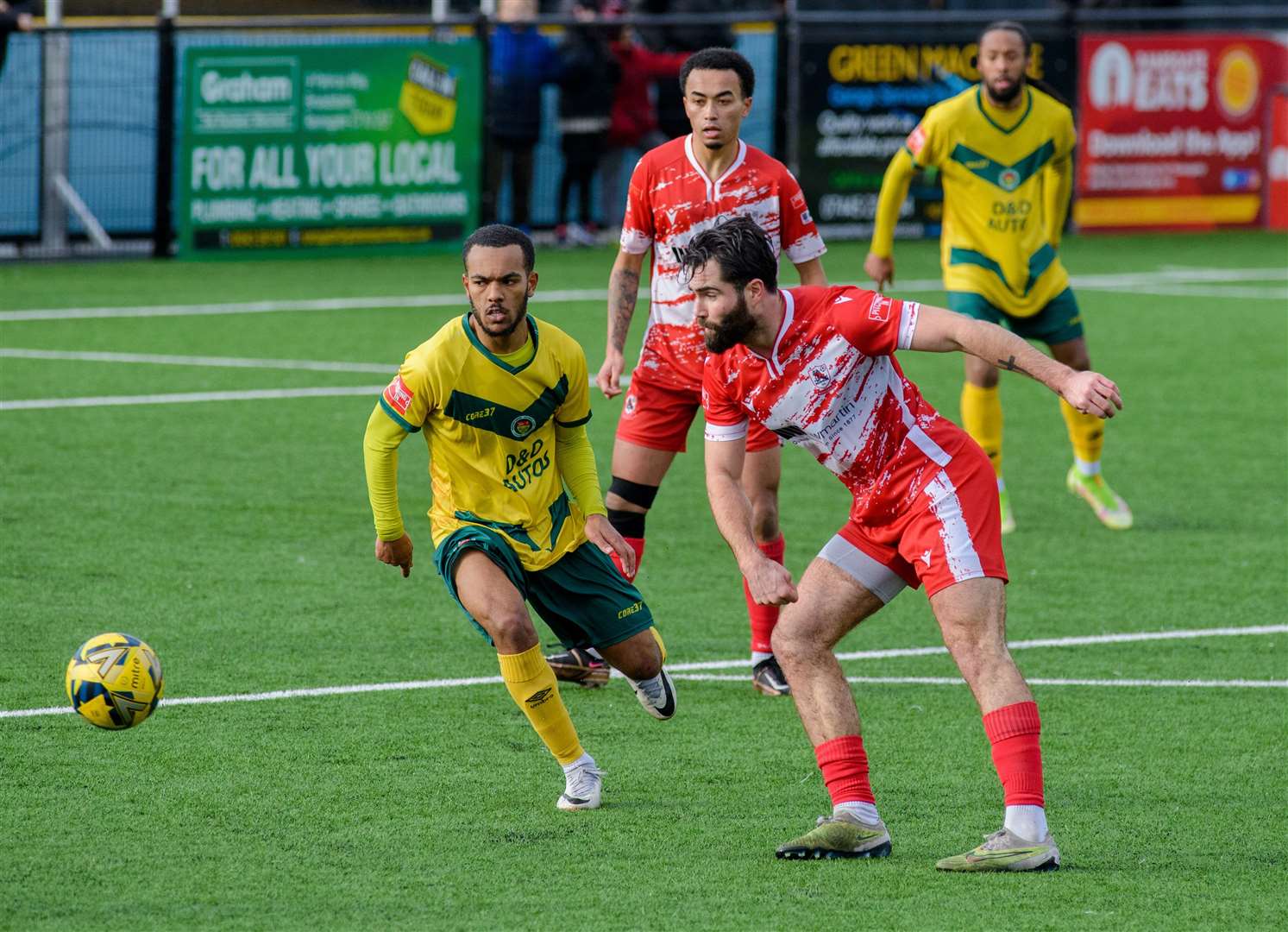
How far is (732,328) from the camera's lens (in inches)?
222

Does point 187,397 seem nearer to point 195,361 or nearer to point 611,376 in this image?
point 195,361

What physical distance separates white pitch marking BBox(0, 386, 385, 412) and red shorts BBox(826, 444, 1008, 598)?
8.22 metres

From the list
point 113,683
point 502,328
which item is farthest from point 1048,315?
point 113,683

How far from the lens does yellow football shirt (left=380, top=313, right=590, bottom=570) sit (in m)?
6.30

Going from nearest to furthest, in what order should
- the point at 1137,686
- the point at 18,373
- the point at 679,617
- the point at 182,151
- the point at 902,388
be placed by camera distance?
1. the point at 902,388
2. the point at 1137,686
3. the point at 679,617
4. the point at 18,373
5. the point at 182,151

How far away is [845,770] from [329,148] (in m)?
14.8

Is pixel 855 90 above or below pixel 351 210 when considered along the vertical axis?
above

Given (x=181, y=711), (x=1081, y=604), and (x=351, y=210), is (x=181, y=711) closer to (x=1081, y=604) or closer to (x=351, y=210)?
(x=1081, y=604)

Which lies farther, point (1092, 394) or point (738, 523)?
point (738, 523)

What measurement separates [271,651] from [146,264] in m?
12.5

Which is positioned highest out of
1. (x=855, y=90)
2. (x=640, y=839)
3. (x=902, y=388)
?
(x=855, y=90)

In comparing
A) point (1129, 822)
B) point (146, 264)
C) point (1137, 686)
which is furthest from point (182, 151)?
point (1129, 822)

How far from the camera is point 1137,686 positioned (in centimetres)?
776

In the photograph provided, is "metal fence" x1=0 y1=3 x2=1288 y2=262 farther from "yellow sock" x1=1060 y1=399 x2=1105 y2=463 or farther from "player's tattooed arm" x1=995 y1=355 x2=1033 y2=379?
"player's tattooed arm" x1=995 y1=355 x2=1033 y2=379
